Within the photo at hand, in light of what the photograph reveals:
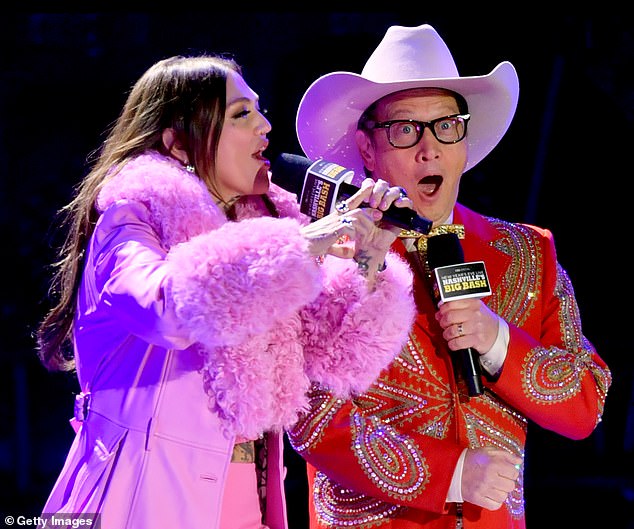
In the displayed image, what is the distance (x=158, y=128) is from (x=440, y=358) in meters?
0.82

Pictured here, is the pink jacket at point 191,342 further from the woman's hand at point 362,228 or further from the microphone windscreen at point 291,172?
the microphone windscreen at point 291,172

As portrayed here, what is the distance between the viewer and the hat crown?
2.18 meters

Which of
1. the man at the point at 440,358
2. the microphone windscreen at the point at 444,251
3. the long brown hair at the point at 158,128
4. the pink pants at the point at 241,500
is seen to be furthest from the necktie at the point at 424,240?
the pink pants at the point at 241,500

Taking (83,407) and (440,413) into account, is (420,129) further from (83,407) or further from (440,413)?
(83,407)

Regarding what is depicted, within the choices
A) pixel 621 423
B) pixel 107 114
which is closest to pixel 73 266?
pixel 107 114

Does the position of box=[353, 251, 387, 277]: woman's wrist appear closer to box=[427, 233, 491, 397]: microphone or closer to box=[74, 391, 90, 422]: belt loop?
box=[427, 233, 491, 397]: microphone

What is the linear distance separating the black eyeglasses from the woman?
344mm

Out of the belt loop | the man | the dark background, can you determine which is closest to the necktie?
the man

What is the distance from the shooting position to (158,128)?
6.21 feet

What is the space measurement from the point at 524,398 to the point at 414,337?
11.1 inches

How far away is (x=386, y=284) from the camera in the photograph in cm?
183

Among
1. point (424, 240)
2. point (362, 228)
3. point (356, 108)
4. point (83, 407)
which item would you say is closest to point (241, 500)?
point (83, 407)

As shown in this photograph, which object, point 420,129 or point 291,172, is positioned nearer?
point 291,172

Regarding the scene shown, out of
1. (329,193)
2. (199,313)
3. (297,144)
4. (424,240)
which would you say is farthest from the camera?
(297,144)
